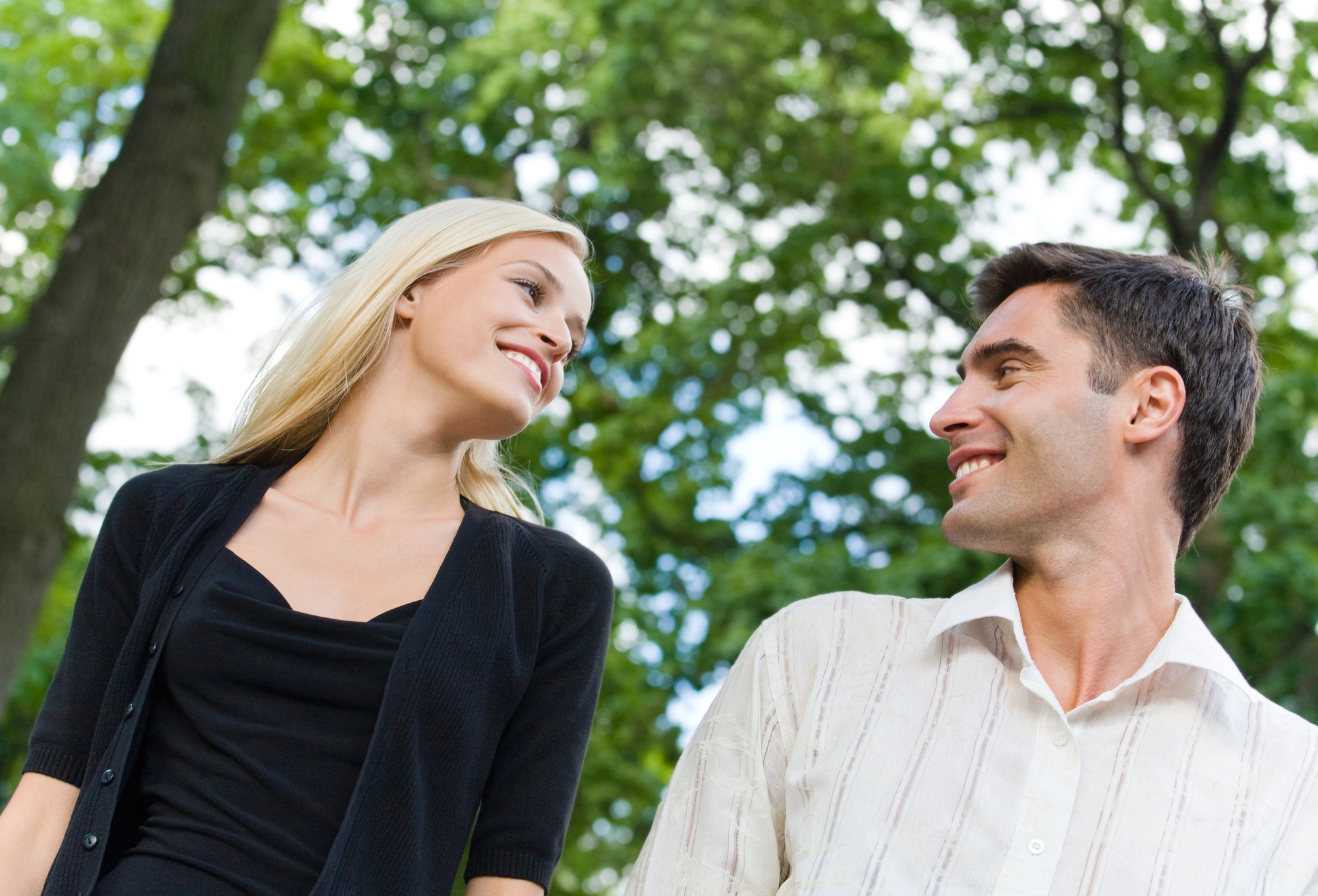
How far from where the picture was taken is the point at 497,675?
2303 mm

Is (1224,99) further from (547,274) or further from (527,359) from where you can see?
(527,359)

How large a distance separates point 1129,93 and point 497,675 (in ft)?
32.9

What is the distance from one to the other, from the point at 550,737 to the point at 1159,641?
1.09 m

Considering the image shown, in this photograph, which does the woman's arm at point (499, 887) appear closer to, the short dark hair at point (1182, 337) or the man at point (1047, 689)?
the man at point (1047, 689)

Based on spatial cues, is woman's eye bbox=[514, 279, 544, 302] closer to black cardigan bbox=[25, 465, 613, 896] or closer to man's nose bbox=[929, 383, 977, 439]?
black cardigan bbox=[25, 465, 613, 896]

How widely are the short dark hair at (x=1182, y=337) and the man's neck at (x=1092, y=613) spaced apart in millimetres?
201

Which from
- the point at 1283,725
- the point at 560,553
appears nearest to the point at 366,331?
the point at 560,553

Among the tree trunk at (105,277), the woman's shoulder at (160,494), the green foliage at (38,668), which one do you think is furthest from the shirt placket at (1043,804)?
the green foliage at (38,668)

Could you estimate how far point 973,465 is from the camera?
8.27ft

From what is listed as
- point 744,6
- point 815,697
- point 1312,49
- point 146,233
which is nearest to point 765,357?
point 744,6

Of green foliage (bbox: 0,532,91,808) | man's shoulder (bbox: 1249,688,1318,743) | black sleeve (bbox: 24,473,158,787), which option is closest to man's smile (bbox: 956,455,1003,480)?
man's shoulder (bbox: 1249,688,1318,743)

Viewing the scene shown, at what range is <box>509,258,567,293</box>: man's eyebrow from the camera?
103 inches

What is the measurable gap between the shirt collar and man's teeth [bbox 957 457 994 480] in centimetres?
20

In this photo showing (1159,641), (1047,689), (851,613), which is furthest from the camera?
(851,613)
